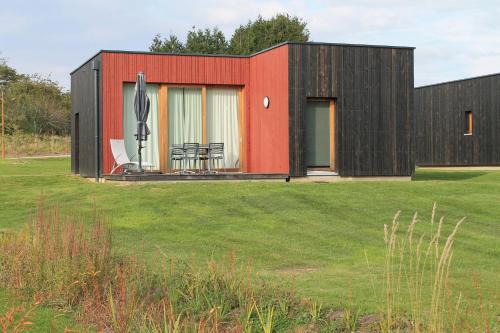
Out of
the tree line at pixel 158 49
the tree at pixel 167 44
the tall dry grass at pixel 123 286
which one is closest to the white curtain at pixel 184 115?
the tall dry grass at pixel 123 286

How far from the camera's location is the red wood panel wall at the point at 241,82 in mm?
15586

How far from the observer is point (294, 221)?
32.9 ft

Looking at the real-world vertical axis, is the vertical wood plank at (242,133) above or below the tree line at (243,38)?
below

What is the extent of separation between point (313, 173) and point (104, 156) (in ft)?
16.3

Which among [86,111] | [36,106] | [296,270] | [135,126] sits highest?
[36,106]

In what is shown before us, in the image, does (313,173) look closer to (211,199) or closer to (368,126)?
(368,126)

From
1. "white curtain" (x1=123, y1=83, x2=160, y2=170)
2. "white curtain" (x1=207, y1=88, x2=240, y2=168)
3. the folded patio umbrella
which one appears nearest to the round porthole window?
"white curtain" (x1=207, y1=88, x2=240, y2=168)

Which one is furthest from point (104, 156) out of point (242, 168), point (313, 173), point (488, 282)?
point (488, 282)

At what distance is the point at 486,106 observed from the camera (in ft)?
79.5

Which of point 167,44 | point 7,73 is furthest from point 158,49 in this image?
point 7,73

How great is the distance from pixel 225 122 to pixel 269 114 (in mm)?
1658

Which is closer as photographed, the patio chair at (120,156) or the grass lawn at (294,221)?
the grass lawn at (294,221)

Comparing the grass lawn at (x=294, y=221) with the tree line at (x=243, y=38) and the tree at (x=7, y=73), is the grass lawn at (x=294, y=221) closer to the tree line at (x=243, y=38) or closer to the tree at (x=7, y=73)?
the tree line at (x=243, y=38)

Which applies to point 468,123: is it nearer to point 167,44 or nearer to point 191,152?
point 191,152
